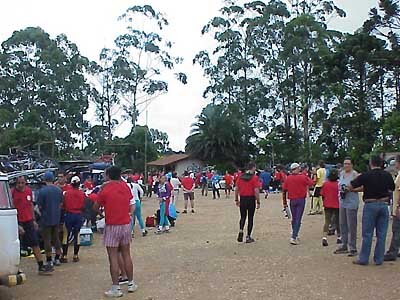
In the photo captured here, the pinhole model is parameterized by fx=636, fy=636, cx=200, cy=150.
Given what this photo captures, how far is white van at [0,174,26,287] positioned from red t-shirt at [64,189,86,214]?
3.41 metres

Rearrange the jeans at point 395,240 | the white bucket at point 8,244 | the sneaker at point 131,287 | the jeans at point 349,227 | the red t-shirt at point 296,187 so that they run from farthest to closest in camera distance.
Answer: the red t-shirt at point 296,187 → the jeans at point 349,227 → the jeans at point 395,240 → the sneaker at point 131,287 → the white bucket at point 8,244

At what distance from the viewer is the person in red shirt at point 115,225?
28.6 ft

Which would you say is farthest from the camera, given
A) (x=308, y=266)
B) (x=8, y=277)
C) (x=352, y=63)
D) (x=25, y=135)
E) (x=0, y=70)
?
(x=0, y=70)

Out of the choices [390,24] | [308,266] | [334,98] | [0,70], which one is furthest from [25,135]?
[308,266]

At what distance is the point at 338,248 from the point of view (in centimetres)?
1205

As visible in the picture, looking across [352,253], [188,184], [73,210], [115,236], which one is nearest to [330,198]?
[352,253]

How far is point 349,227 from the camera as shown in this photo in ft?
37.4

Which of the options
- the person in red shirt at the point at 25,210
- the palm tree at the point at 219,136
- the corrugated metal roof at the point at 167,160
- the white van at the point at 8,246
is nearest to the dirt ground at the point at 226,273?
the person in red shirt at the point at 25,210

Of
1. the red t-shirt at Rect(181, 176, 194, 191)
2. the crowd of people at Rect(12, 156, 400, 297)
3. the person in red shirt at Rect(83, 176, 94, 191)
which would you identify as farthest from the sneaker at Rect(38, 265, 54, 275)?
the red t-shirt at Rect(181, 176, 194, 191)

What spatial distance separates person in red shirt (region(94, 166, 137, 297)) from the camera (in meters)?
8.73

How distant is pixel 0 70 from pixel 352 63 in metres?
30.4

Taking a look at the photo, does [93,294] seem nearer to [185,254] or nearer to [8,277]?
[8,277]

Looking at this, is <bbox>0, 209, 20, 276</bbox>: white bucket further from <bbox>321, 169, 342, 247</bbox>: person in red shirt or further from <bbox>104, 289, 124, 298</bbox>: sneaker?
<bbox>321, 169, 342, 247</bbox>: person in red shirt

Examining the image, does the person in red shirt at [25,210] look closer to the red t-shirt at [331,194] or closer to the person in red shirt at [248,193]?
the person in red shirt at [248,193]
